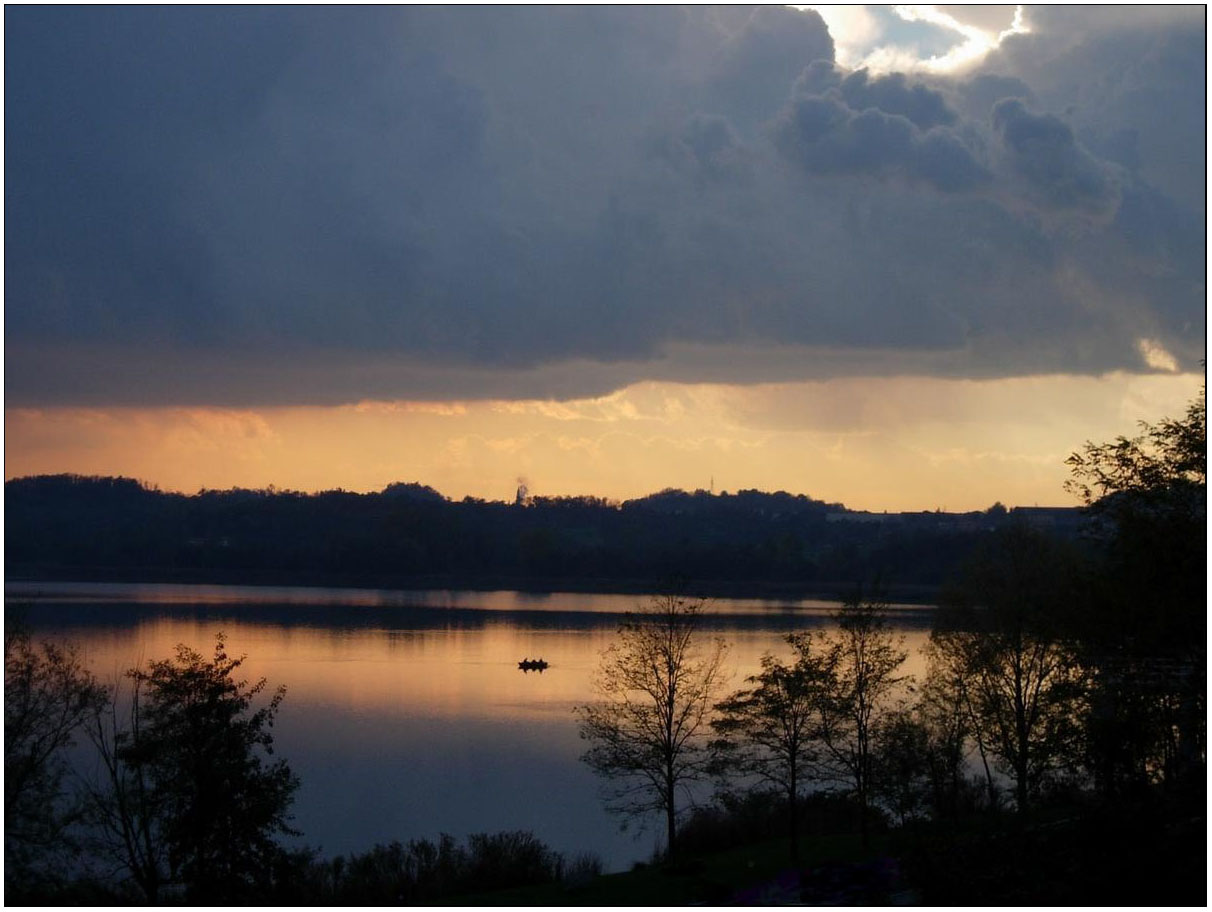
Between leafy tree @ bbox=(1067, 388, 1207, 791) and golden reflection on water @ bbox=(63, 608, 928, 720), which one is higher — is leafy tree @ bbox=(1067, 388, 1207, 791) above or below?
above

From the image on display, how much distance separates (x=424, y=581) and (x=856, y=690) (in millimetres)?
133397

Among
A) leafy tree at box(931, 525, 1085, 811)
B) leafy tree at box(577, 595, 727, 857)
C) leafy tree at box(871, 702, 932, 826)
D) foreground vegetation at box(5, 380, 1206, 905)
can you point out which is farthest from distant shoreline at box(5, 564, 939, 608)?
foreground vegetation at box(5, 380, 1206, 905)

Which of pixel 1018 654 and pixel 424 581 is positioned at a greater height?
pixel 424 581

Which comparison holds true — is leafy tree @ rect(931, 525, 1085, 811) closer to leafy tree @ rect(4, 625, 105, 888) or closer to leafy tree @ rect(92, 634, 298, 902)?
leafy tree @ rect(92, 634, 298, 902)

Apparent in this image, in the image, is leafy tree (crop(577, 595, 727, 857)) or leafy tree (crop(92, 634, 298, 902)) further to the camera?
leafy tree (crop(577, 595, 727, 857))

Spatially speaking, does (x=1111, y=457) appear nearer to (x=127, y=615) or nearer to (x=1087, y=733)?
(x=1087, y=733)

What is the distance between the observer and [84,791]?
34.9 metres

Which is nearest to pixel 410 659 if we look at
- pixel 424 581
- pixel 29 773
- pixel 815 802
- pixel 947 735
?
pixel 947 735

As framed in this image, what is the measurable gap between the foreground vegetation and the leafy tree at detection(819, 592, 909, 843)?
4.9 inches

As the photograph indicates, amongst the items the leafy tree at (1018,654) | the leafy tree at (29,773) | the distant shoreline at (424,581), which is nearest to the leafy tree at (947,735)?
the leafy tree at (1018,654)

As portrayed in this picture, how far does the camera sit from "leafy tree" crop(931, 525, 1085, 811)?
3428 cm

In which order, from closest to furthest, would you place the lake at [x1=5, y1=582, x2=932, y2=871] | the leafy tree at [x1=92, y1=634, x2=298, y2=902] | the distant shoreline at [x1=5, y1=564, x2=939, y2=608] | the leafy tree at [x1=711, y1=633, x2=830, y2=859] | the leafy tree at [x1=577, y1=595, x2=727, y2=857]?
1. the leafy tree at [x1=92, y1=634, x2=298, y2=902]
2. the leafy tree at [x1=711, y1=633, x2=830, y2=859]
3. the leafy tree at [x1=577, y1=595, x2=727, y2=857]
4. the lake at [x1=5, y1=582, x2=932, y2=871]
5. the distant shoreline at [x1=5, y1=564, x2=939, y2=608]

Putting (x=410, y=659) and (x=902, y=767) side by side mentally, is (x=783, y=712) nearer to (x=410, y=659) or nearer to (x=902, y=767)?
(x=902, y=767)

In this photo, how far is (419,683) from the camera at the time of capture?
216 feet
